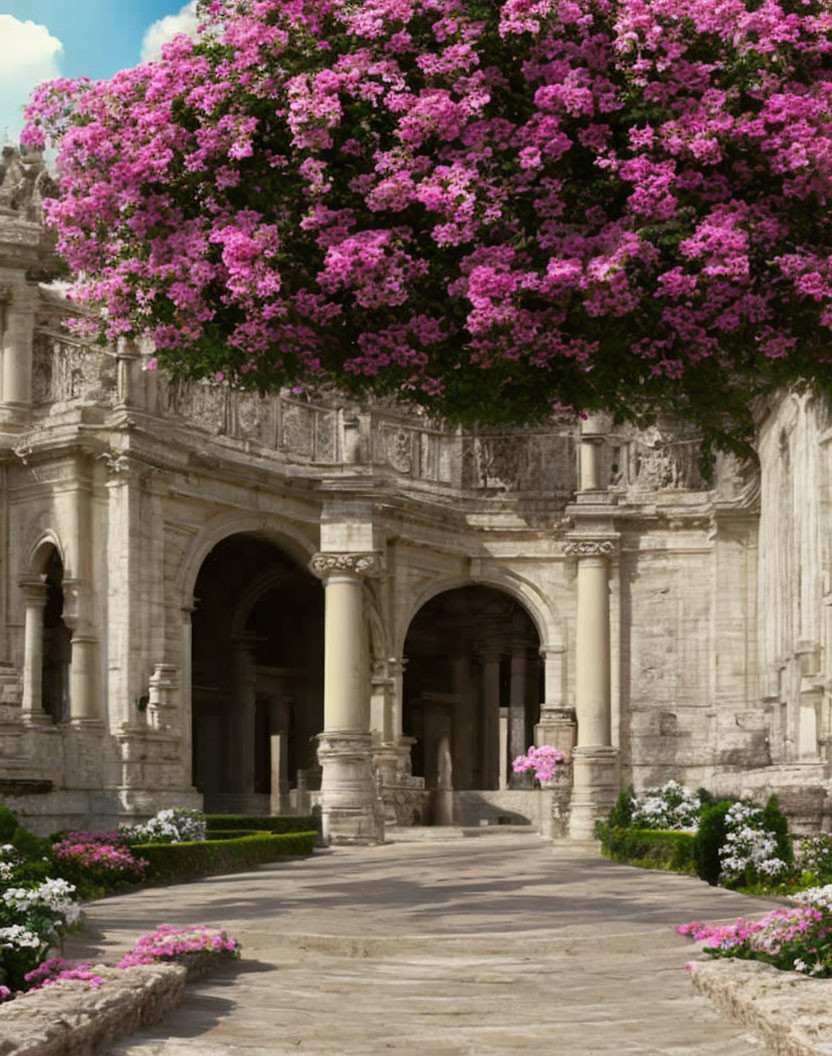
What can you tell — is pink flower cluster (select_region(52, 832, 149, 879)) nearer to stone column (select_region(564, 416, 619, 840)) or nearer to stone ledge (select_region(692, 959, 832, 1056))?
stone ledge (select_region(692, 959, 832, 1056))

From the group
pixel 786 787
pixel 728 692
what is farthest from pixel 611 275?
pixel 728 692

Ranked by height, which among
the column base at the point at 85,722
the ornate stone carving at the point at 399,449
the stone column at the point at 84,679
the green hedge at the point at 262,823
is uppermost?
the ornate stone carving at the point at 399,449

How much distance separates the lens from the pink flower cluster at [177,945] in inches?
462

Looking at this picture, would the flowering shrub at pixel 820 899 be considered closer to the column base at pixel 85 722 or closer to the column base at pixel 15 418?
the column base at pixel 85 722

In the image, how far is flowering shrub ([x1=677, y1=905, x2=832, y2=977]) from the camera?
10.5 meters

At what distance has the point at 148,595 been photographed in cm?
3319

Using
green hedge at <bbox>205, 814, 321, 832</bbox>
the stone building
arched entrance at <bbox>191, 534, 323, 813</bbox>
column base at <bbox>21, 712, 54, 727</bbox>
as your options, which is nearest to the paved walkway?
green hedge at <bbox>205, 814, 321, 832</bbox>

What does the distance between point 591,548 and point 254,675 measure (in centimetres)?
997

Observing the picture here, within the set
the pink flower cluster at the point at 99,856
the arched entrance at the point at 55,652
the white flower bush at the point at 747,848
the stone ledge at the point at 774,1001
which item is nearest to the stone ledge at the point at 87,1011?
the stone ledge at the point at 774,1001

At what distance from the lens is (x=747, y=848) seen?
1825 centimetres

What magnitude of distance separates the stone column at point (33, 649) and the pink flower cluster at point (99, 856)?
10.1 meters

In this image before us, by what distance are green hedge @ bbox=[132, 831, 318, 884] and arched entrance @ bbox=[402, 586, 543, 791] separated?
672 inches

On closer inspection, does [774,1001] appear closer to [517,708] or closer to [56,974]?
[56,974]

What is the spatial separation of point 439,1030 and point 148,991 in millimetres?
1684
